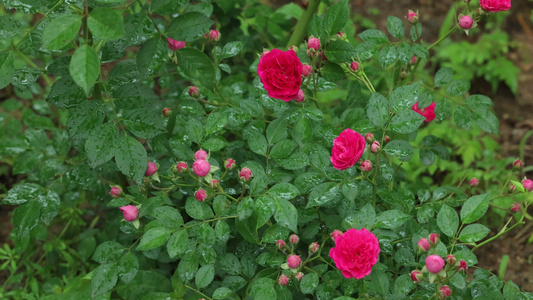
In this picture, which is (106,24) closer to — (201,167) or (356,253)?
(201,167)

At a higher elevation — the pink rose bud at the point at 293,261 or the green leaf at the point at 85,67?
the green leaf at the point at 85,67

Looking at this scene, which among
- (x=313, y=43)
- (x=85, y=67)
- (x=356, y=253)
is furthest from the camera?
(x=313, y=43)

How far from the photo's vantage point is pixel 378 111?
47.7 inches

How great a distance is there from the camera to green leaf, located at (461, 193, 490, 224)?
114 cm

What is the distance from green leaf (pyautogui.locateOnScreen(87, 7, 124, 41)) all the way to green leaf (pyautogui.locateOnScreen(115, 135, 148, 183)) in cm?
31

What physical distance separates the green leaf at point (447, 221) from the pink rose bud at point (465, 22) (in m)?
0.46

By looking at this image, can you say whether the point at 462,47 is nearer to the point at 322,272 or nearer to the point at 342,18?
the point at 342,18

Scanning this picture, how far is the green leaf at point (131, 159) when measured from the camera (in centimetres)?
113

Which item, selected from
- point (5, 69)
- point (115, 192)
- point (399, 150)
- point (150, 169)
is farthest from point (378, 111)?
point (5, 69)

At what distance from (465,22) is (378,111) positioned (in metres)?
0.32

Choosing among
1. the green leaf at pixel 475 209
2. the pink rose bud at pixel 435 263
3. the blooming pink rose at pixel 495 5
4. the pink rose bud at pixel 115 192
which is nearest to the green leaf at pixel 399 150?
the green leaf at pixel 475 209

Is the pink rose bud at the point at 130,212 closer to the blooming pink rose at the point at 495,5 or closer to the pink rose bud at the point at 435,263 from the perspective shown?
the pink rose bud at the point at 435,263

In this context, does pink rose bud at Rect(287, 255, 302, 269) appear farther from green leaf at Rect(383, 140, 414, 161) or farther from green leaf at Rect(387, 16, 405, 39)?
green leaf at Rect(387, 16, 405, 39)

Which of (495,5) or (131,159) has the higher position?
(495,5)
